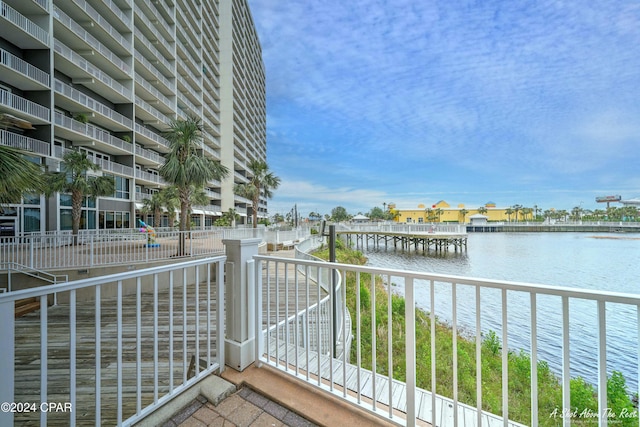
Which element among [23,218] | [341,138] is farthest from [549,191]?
[23,218]

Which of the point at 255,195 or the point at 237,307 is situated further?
the point at 255,195

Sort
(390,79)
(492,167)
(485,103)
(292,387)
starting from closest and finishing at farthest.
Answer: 1. (292,387)
2. (390,79)
3. (485,103)
4. (492,167)

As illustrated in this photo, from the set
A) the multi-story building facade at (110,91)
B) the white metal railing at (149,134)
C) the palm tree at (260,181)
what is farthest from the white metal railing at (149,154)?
the palm tree at (260,181)

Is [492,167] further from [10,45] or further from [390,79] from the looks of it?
[10,45]

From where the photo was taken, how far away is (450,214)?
72.2 meters

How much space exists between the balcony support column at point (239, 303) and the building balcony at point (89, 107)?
67.2 feet

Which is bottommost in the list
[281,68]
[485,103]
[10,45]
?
[10,45]

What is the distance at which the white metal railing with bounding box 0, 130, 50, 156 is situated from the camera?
12.5 m

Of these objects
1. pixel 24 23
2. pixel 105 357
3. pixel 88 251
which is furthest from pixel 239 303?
pixel 24 23

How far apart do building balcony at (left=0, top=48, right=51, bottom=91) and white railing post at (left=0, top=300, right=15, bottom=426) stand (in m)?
19.1

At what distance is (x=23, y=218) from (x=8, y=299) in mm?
18210

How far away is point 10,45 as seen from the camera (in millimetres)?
13938

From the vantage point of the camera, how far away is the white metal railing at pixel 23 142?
493 inches

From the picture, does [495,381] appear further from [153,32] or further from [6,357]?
[153,32]
